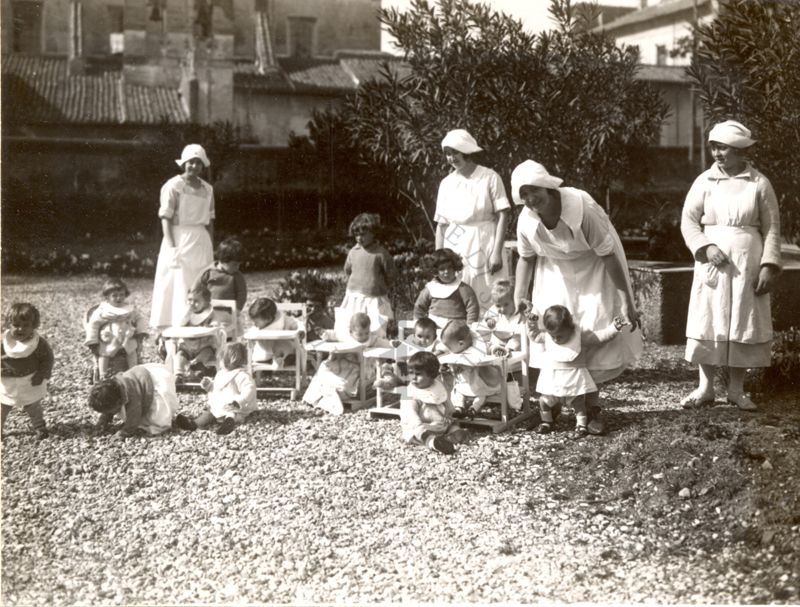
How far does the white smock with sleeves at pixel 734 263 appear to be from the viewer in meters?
6.24

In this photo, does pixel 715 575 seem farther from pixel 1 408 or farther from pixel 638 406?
pixel 1 408

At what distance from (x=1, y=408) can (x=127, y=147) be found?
50.2 feet

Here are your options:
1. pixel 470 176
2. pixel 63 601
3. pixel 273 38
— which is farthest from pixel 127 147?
pixel 63 601

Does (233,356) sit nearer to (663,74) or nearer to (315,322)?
(315,322)

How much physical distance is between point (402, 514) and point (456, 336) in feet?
5.95

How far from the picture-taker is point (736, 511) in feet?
15.4

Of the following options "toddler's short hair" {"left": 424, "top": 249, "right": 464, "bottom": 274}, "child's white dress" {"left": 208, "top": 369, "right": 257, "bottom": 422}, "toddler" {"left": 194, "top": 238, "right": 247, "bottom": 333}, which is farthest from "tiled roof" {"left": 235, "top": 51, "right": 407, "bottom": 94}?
"child's white dress" {"left": 208, "top": 369, "right": 257, "bottom": 422}

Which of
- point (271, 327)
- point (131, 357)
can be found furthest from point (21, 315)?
point (271, 327)

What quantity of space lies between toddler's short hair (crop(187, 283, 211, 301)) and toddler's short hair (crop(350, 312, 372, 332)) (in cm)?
154

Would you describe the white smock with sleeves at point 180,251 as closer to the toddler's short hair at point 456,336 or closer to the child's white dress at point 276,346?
the child's white dress at point 276,346

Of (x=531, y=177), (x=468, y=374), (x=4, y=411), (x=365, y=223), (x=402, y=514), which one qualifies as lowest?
(x=402, y=514)

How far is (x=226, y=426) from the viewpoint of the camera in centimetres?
645

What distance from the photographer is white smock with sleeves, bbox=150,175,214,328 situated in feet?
28.0

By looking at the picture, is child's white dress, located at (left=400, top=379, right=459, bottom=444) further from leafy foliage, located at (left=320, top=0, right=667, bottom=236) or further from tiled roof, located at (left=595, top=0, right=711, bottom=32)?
tiled roof, located at (left=595, top=0, right=711, bottom=32)
